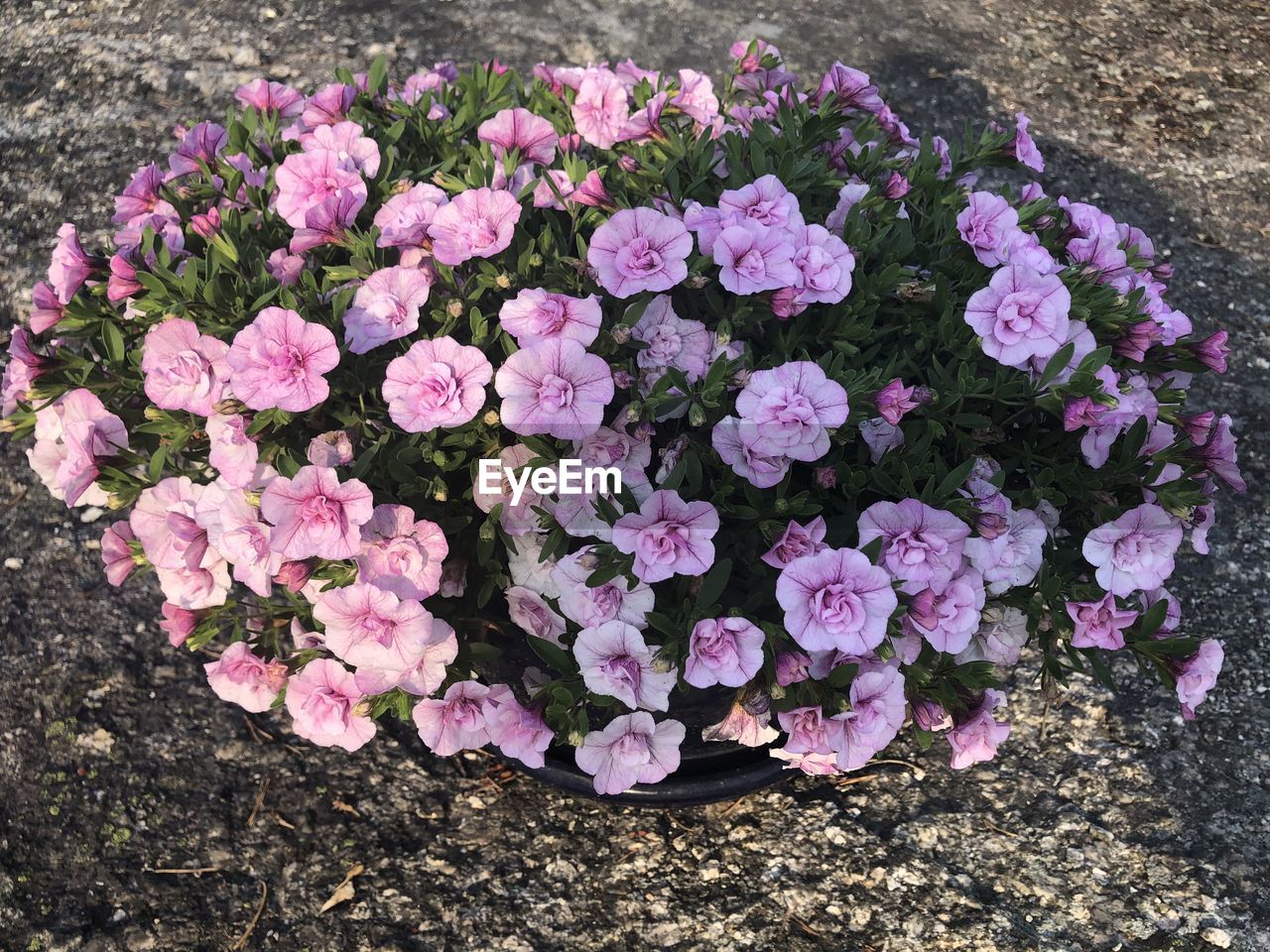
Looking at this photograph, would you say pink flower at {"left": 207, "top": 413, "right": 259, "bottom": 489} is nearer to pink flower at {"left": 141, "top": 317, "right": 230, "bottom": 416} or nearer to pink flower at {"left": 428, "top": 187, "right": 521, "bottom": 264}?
pink flower at {"left": 141, "top": 317, "right": 230, "bottom": 416}

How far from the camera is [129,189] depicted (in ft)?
7.22

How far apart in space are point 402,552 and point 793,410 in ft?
2.12

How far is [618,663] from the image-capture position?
1.68 meters

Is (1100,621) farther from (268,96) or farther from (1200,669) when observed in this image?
(268,96)

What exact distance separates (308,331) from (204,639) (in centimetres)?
71

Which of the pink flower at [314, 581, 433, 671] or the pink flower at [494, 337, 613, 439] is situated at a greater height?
the pink flower at [494, 337, 613, 439]

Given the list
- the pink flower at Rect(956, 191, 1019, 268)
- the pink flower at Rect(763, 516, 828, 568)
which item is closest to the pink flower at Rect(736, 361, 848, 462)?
the pink flower at Rect(763, 516, 828, 568)

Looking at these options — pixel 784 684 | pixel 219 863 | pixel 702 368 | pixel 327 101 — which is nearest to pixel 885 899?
pixel 784 684

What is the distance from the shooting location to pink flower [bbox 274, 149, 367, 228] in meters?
1.92

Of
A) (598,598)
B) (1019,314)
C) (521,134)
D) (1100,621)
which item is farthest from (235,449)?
(1100,621)

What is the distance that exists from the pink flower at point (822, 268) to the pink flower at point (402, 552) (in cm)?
70

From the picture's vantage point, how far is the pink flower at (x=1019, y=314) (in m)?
1.73

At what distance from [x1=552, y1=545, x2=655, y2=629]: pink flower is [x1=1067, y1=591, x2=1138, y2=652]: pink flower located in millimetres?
696

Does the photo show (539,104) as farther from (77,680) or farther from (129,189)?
(77,680)
